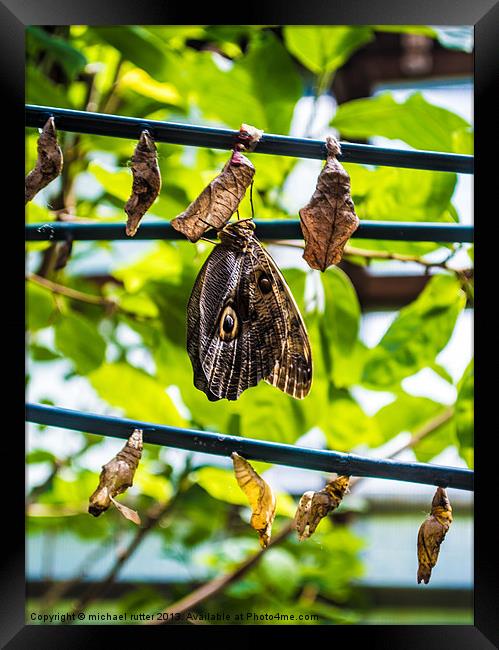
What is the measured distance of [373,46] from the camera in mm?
1426

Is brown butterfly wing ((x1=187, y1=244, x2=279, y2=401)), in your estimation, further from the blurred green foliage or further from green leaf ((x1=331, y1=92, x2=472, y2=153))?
green leaf ((x1=331, y1=92, x2=472, y2=153))

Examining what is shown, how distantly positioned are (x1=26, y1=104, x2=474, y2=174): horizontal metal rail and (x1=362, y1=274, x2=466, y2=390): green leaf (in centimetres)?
25

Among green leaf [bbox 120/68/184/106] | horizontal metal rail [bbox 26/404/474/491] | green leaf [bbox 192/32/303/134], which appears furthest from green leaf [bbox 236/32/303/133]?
horizontal metal rail [bbox 26/404/474/491]

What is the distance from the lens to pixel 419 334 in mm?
603

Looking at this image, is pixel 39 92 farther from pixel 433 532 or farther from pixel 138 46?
pixel 433 532

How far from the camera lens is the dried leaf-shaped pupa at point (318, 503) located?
14.0 inches

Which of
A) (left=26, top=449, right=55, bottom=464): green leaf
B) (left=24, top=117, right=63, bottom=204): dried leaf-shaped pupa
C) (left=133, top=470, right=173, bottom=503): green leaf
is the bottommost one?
(left=133, top=470, right=173, bottom=503): green leaf

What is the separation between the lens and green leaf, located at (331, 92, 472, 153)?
23.7 inches

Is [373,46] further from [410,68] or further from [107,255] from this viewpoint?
[107,255]

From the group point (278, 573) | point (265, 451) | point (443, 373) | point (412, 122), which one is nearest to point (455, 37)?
point (412, 122)

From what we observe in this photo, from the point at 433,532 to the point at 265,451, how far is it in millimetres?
100

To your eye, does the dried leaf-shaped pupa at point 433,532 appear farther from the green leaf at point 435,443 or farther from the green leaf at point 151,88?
the green leaf at point 151,88
